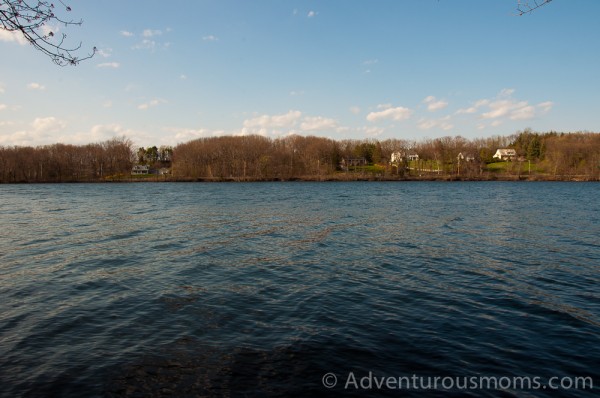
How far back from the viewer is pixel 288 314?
37.3 ft

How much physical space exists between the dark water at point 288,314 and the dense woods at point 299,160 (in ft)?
363

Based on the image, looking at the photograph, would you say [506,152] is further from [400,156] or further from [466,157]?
[400,156]

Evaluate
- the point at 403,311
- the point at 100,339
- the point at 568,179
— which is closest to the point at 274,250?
the point at 403,311

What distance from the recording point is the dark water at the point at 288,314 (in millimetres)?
8164

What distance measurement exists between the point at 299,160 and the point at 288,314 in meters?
132

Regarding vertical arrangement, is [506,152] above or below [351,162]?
above

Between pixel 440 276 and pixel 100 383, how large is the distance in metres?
12.2

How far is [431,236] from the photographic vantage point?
82.1ft

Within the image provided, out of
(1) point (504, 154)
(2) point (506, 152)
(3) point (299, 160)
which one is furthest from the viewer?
(1) point (504, 154)

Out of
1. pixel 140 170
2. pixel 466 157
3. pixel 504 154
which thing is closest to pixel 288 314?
pixel 466 157

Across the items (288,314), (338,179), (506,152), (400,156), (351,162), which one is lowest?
(288,314)

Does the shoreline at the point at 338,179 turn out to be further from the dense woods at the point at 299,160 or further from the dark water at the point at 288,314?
the dark water at the point at 288,314

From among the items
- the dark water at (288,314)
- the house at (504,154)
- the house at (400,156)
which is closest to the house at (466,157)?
the house at (400,156)

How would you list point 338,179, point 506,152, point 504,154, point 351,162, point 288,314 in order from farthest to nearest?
1. point 504,154
2. point 506,152
3. point 351,162
4. point 338,179
5. point 288,314
